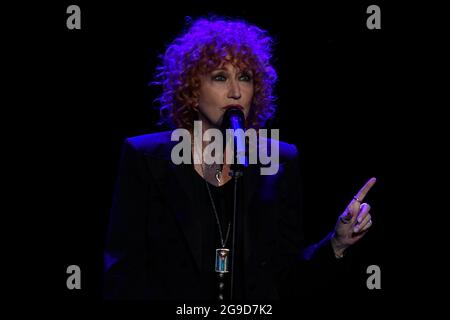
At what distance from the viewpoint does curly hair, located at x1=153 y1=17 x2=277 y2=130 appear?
2.55m

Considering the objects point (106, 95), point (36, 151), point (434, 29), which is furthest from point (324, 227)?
point (36, 151)

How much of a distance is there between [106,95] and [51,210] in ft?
2.12

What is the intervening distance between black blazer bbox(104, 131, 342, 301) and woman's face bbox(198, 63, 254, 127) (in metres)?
0.26

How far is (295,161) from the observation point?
2691mm

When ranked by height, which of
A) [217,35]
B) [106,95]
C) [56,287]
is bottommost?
[56,287]

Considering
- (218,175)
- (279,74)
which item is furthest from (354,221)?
(279,74)

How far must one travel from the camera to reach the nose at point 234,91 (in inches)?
94.3

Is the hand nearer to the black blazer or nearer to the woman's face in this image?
the black blazer

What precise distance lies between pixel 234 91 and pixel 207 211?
0.53m

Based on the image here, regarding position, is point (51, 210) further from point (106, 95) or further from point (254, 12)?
point (254, 12)

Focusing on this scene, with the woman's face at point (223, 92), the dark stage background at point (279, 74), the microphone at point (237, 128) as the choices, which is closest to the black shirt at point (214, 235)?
the woman's face at point (223, 92)

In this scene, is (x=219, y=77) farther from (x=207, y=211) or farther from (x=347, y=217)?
(x=347, y=217)

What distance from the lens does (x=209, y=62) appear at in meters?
2.53

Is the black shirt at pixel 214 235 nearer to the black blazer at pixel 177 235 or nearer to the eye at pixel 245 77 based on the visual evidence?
the black blazer at pixel 177 235
